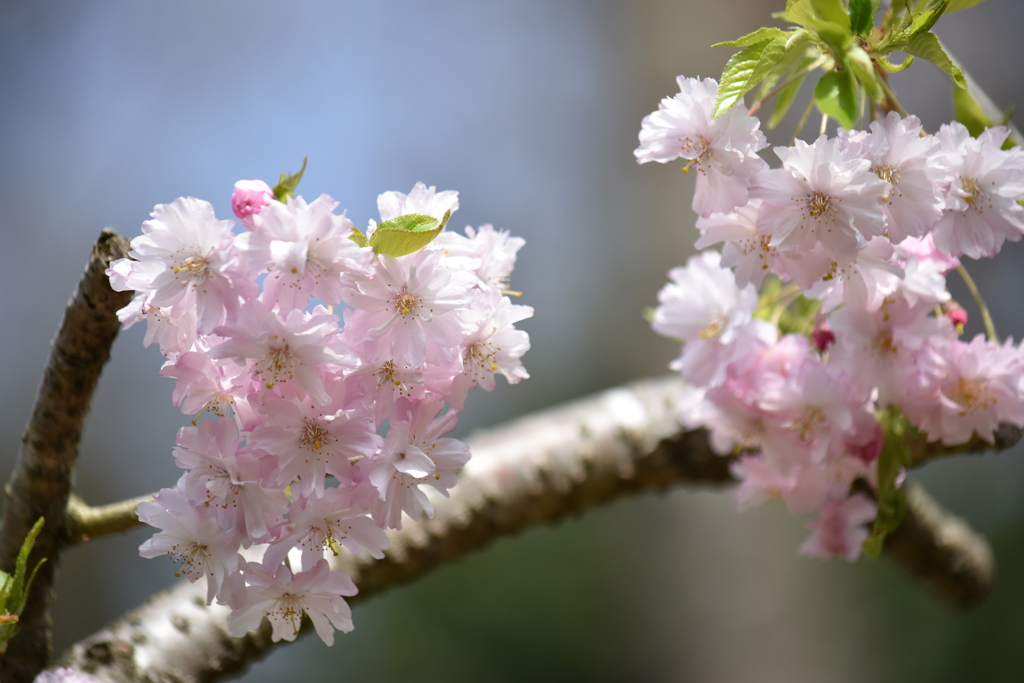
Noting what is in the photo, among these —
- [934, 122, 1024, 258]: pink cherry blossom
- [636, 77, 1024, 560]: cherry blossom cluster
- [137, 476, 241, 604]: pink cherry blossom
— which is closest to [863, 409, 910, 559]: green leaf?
[636, 77, 1024, 560]: cherry blossom cluster

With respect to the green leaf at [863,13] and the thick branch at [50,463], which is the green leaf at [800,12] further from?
the thick branch at [50,463]

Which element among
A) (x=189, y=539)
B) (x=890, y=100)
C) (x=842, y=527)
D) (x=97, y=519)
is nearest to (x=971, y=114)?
(x=890, y=100)

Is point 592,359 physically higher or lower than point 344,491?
lower

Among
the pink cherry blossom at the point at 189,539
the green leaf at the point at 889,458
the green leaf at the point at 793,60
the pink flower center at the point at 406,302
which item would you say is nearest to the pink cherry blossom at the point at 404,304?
the pink flower center at the point at 406,302

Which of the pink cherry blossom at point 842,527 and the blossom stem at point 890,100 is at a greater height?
the blossom stem at point 890,100

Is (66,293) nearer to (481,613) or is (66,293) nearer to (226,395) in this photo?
(481,613)

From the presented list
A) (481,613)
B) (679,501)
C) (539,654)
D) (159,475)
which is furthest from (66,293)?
(679,501)
